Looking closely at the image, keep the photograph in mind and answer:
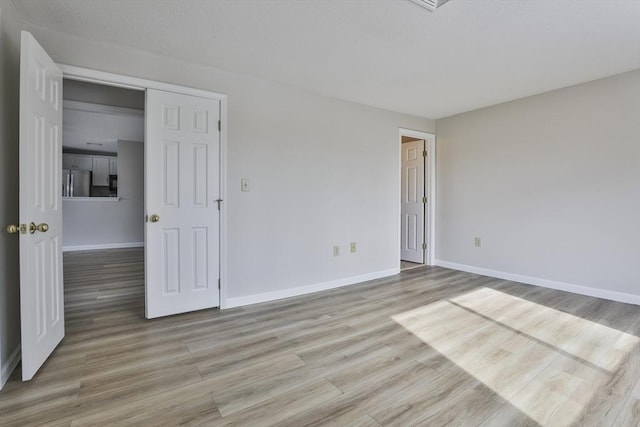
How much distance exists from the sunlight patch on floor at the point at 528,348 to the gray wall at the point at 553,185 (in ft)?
3.05

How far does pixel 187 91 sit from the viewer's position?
2805 millimetres

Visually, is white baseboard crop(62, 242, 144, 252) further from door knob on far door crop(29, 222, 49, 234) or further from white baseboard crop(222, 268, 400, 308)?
door knob on far door crop(29, 222, 49, 234)

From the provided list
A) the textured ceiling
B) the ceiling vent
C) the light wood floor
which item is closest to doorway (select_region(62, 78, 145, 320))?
the light wood floor

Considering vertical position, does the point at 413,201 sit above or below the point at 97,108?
below

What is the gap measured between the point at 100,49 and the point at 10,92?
79cm

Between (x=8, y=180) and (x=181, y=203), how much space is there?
1130mm

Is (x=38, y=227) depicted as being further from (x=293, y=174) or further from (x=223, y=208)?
(x=293, y=174)

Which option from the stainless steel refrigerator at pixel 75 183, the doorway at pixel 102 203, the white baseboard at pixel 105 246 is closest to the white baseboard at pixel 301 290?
the doorway at pixel 102 203

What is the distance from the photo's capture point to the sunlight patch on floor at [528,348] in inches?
65.9

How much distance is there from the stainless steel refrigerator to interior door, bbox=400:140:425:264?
27.0ft

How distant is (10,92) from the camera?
1942 mm

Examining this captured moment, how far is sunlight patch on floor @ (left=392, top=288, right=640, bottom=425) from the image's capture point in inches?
65.9

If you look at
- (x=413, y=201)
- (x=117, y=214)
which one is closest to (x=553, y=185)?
Result: (x=413, y=201)

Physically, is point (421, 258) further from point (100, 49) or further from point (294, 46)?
point (100, 49)
